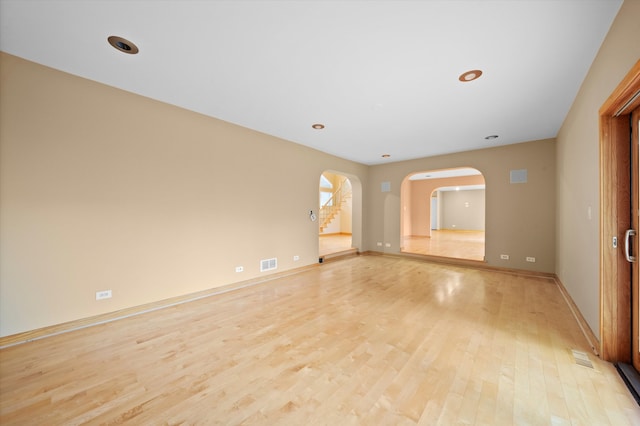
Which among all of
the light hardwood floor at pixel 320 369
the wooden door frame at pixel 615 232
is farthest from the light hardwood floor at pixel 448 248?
the wooden door frame at pixel 615 232

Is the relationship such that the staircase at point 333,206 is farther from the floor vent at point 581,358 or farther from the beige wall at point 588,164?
the floor vent at point 581,358

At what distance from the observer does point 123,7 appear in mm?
1783

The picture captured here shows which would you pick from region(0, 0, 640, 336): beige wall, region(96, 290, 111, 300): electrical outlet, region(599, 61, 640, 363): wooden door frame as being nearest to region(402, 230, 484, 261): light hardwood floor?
region(0, 0, 640, 336): beige wall

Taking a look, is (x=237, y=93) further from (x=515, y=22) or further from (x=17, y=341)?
(x=17, y=341)

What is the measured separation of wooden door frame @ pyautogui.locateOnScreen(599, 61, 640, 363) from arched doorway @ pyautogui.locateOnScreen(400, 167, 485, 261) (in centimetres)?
433

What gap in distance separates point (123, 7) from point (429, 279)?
17.6 ft

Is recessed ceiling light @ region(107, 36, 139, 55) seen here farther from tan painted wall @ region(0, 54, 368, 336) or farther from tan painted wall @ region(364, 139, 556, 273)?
tan painted wall @ region(364, 139, 556, 273)

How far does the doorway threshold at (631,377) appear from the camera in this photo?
1688 mm

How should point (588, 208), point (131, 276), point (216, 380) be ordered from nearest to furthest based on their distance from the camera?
point (216, 380) < point (588, 208) < point (131, 276)

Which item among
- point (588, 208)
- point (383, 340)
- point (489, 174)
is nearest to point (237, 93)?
point (383, 340)

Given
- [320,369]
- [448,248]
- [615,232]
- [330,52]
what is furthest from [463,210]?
[320,369]

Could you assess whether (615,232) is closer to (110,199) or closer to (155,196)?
(155,196)

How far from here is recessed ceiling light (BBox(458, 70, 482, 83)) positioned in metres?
2.55

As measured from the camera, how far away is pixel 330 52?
227 cm
